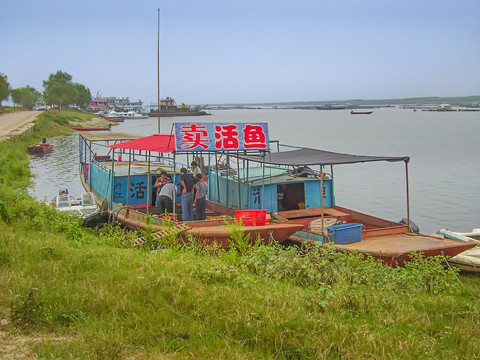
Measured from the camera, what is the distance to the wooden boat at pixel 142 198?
11.5m

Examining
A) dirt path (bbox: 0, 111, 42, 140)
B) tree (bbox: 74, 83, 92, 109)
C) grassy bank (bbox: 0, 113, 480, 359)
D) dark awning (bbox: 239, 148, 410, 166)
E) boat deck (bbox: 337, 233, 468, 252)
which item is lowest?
boat deck (bbox: 337, 233, 468, 252)

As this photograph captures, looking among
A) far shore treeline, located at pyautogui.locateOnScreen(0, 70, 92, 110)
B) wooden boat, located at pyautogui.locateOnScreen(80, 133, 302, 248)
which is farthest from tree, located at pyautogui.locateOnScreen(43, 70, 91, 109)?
wooden boat, located at pyautogui.locateOnScreen(80, 133, 302, 248)

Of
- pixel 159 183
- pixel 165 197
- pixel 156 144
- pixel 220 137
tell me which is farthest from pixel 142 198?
pixel 220 137

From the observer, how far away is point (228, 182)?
1548 cm

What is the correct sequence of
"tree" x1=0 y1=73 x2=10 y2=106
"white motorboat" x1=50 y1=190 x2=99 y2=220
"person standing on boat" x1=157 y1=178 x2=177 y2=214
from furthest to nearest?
"tree" x1=0 y1=73 x2=10 y2=106, "white motorboat" x1=50 y1=190 x2=99 y2=220, "person standing on boat" x1=157 y1=178 x2=177 y2=214

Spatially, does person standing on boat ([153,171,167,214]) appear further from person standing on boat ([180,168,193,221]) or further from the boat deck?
the boat deck

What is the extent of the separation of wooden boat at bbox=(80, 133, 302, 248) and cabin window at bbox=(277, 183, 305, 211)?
2.00m

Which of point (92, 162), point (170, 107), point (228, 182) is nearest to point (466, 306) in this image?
point (228, 182)

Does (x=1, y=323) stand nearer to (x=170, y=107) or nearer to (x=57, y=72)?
(x=170, y=107)

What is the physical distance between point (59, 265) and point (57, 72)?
421 ft

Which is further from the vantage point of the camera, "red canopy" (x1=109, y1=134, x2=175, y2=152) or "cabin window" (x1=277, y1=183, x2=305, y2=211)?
"cabin window" (x1=277, y1=183, x2=305, y2=211)

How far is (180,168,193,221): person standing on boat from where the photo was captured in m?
12.8

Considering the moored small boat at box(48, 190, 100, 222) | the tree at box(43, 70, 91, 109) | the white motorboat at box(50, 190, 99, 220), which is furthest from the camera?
the tree at box(43, 70, 91, 109)

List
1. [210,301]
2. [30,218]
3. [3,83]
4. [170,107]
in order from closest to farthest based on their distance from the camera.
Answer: [210,301], [30,218], [3,83], [170,107]
